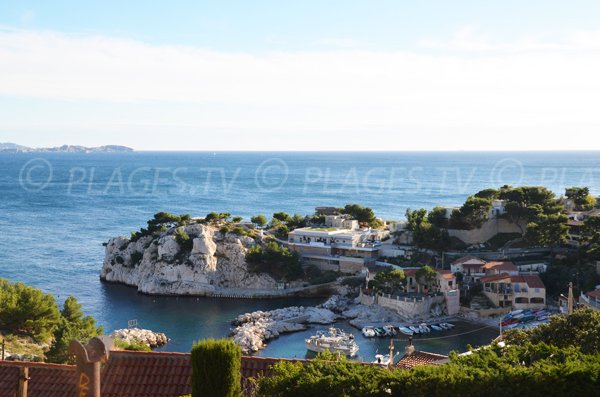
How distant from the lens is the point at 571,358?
1161 cm

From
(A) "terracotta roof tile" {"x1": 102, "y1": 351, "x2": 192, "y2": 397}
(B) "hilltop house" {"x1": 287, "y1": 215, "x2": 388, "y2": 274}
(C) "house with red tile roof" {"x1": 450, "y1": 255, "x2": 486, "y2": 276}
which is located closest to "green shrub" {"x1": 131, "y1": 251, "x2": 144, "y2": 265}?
(B) "hilltop house" {"x1": 287, "y1": 215, "x2": 388, "y2": 274}

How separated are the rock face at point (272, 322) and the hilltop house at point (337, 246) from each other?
7.97 meters

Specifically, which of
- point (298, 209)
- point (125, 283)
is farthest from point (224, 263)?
point (298, 209)

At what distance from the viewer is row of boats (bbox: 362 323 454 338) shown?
1390 inches

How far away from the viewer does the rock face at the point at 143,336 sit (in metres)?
33.2

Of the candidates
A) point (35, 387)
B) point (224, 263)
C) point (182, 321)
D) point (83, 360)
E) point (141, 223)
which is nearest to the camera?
point (83, 360)

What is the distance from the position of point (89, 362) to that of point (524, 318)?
31820 mm

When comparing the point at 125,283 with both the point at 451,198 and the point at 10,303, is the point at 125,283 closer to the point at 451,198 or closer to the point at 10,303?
the point at 10,303

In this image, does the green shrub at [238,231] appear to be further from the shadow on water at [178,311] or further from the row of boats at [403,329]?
the row of boats at [403,329]

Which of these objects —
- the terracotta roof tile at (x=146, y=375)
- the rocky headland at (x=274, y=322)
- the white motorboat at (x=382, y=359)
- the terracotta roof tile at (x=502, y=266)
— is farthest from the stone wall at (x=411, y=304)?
the terracotta roof tile at (x=146, y=375)

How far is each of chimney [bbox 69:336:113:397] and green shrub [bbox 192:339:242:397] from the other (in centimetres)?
136

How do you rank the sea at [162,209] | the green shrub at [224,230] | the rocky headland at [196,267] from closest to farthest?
the sea at [162,209], the rocky headland at [196,267], the green shrub at [224,230]

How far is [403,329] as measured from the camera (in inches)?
1405

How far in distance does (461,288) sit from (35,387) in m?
32.9
